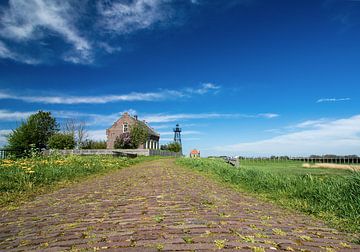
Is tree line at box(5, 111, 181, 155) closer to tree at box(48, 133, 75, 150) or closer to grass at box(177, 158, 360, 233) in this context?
tree at box(48, 133, 75, 150)

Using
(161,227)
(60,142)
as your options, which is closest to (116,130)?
(60,142)

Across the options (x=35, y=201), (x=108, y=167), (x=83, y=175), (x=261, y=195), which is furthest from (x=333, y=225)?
(x=108, y=167)

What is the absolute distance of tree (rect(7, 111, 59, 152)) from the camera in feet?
153

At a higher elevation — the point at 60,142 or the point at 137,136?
the point at 137,136

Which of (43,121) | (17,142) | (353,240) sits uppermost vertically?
(43,121)

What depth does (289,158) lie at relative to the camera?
51906 millimetres

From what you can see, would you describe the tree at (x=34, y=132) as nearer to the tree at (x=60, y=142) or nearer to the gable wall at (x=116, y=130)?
the tree at (x=60, y=142)

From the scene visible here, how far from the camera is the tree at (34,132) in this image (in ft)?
153

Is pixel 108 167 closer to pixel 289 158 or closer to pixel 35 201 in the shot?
pixel 35 201

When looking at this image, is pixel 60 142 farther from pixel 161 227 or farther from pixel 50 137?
pixel 161 227

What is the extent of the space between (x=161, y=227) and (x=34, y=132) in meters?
55.4

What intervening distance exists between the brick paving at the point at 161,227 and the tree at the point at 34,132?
126ft

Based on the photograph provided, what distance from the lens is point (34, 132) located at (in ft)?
178

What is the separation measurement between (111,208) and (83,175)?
28.6 ft
